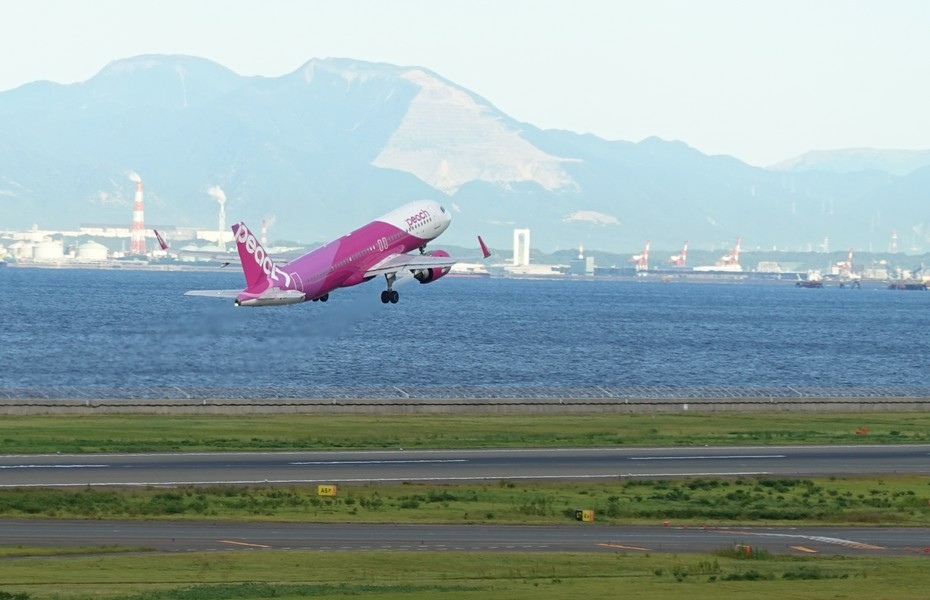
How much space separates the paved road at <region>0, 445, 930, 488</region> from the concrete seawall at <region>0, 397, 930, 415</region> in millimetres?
27920

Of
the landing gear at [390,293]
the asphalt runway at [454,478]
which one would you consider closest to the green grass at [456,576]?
the asphalt runway at [454,478]

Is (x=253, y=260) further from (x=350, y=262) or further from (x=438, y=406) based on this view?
(x=438, y=406)

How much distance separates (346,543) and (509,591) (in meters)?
13.2

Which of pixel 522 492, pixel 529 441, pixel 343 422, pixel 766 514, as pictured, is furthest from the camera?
A: pixel 343 422

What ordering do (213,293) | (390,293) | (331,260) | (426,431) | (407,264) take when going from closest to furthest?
1. (213,293)
2. (331,260)
3. (390,293)
4. (407,264)
5. (426,431)

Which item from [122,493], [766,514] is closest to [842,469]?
[766,514]

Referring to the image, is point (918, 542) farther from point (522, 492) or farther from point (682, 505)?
point (522, 492)

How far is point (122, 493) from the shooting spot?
7112cm

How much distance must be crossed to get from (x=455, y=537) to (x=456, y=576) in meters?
9.56

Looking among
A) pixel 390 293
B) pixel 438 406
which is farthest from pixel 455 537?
pixel 438 406

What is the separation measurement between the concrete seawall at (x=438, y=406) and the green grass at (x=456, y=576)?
62.6m

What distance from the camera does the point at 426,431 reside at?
106m

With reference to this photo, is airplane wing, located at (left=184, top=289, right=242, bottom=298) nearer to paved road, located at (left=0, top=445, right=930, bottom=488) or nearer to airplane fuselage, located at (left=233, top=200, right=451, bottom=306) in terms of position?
airplane fuselage, located at (left=233, top=200, right=451, bottom=306)

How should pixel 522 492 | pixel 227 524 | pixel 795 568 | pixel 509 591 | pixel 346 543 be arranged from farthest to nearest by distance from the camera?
pixel 522 492 → pixel 227 524 → pixel 346 543 → pixel 795 568 → pixel 509 591
